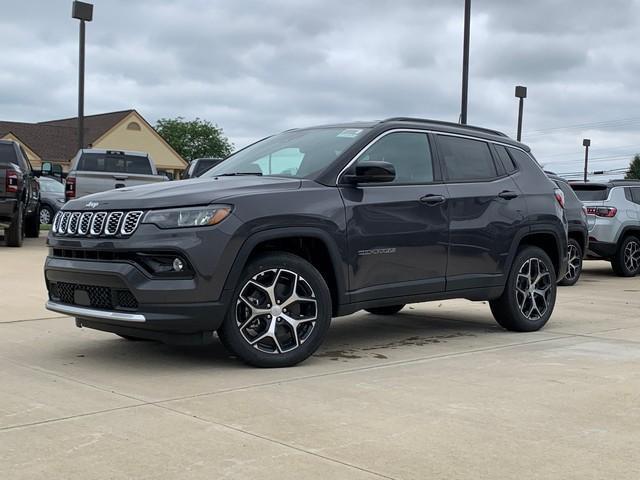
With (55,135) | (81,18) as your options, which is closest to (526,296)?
(81,18)

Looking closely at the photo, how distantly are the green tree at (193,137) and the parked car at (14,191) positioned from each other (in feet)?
237

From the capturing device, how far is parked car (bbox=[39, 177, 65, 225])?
76.0ft

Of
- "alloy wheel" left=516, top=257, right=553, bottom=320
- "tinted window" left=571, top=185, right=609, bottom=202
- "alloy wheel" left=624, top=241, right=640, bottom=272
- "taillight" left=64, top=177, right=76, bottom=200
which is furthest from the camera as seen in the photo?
"taillight" left=64, top=177, right=76, bottom=200

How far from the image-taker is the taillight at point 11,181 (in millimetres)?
14164

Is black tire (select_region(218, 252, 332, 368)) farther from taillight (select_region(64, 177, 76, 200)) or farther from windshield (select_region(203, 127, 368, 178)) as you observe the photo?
taillight (select_region(64, 177, 76, 200))

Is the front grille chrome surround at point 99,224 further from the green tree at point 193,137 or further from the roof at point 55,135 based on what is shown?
the green tree at point 193,137

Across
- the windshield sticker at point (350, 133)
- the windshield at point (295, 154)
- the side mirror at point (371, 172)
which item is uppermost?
the windshield sticker at point (350, 133)

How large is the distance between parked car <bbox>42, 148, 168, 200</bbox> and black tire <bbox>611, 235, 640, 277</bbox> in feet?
26.9

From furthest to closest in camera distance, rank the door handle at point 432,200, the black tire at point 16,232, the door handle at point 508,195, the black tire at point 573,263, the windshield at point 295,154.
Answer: the black tire at point 16,232 < the black tire at point 573,263 < the door handle at point 508,195 < the door handle at point 432,200 < the windshield at point 295,154

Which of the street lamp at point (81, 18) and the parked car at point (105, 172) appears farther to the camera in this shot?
the street lamp at point (81, 18)

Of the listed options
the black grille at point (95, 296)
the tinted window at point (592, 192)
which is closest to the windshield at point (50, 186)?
the tinted window at point (592, 192)

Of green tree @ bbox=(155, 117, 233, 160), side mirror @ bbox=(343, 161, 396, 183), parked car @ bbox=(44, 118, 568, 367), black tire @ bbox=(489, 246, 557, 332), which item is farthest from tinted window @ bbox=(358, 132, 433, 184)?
green tree @ bbox=(155, 117, 233, 160)

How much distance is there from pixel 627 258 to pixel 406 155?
8.82 m

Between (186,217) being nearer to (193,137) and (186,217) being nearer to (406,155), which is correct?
(406,155)
